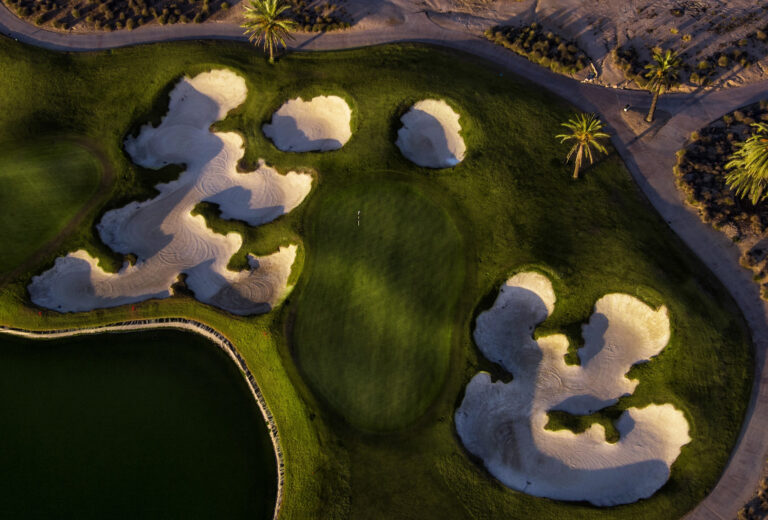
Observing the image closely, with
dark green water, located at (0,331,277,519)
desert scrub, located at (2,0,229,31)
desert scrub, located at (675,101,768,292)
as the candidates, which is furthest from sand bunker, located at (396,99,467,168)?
desert scrub, located at (2,0,229,31)

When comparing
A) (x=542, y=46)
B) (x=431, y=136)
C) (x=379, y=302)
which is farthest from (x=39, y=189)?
(x=542, y=46)

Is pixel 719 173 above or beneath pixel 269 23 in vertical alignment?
beneath

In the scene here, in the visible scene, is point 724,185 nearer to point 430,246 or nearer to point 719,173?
point 719,173

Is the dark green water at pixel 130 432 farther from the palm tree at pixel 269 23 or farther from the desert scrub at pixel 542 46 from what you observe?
the desert scrub at pixel 542 46

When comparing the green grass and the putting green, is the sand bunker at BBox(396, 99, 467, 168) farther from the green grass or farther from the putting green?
the putting green

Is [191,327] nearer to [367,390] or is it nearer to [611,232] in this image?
[367,390]

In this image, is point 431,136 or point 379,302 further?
point 431,136
